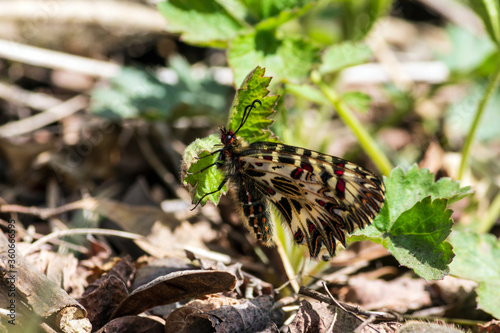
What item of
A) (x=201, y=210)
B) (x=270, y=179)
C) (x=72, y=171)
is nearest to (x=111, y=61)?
(x=72, y=171)

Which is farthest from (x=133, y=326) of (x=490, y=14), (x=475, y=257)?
(x=490, y=14)

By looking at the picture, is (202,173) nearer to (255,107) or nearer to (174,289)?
(255,107)

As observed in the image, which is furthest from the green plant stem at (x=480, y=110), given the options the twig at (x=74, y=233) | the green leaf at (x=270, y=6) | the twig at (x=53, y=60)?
the twig at (x=53, y=60)

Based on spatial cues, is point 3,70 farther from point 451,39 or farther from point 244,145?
point 451,39

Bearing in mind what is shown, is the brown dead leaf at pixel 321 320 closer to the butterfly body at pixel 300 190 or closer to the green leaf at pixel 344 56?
the butterfly body at pixel 300 190

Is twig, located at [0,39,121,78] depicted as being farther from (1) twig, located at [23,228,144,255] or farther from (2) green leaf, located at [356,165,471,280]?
(2) green leaf, located at [356,165,471,280]
